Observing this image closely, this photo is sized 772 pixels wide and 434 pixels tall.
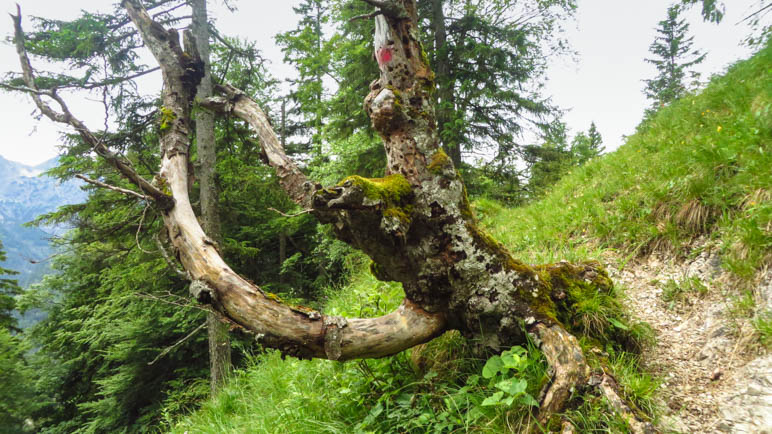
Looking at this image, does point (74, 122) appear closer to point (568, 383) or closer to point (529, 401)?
point (529, 401)

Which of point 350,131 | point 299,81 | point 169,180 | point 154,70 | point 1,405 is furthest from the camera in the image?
point 299,81

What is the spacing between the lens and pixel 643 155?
4.87 meters

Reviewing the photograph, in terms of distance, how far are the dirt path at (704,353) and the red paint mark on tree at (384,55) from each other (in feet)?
9.13

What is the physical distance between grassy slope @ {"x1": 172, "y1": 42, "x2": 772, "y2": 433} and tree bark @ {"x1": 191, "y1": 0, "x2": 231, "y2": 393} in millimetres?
2960

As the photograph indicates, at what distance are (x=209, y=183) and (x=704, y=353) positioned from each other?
8.41m

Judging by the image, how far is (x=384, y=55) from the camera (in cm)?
271

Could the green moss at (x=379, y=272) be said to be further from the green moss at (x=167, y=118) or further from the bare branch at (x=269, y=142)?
the green moss at (x=167, y=118)

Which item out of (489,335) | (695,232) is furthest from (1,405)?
(695,232)

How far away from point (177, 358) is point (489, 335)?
12.0 m

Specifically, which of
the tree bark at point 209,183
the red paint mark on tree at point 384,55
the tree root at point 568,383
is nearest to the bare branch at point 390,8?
the red paint mark on tree at point 384,55

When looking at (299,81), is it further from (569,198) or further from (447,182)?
(447,182)

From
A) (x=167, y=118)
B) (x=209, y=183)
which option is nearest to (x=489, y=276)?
(x=167, y=118)

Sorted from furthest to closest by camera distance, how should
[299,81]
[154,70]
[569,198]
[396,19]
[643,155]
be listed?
[299,81] < [154,70] < [569,198] < [643,155] < [396,19]

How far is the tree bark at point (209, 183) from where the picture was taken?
721cm
